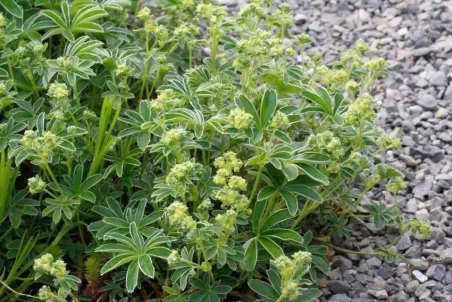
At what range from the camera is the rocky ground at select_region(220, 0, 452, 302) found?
219 centimetres

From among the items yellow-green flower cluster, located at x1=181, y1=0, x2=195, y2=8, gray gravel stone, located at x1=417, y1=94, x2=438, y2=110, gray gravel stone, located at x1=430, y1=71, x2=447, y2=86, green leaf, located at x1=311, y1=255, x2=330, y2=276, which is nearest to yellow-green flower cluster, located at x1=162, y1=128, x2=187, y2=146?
green leaf, located at x1=311, y1=255, x2=330, y2=276

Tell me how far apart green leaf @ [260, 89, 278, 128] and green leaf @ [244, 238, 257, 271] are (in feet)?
1.02

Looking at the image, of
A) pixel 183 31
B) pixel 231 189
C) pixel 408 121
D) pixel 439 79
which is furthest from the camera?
pixel 439 79

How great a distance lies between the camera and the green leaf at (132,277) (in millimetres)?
1739

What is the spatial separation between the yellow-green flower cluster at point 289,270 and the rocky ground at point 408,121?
1.52 ft

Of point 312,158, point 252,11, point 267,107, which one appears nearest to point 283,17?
point 252,11

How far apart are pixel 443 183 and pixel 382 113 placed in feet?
1.42

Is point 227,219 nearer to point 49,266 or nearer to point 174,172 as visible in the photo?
point 174,172

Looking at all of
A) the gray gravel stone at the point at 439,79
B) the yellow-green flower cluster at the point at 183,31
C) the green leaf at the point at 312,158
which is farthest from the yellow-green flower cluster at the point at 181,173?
the gray gravel stone at the point at 439,79

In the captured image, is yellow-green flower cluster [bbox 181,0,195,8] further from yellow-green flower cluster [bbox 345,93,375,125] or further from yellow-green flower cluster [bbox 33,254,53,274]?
yellow-green flower cluster [bbox 33,254,53,274]

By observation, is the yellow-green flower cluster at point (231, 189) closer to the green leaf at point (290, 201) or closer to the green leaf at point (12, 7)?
the green leaf at point (290, 201)

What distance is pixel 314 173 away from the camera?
6.31ft

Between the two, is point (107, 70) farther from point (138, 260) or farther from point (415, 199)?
point (415, 199)

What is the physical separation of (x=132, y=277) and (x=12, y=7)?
3.63 feet
